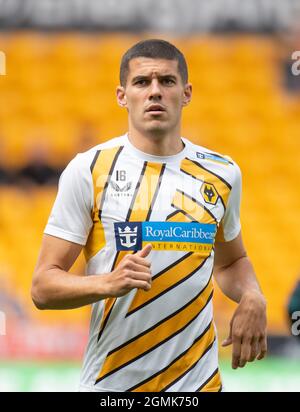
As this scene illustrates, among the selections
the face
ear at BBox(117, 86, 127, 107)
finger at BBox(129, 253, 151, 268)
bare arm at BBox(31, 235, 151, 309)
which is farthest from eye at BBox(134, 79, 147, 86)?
finger at BBox(129, 253, 151, 268)

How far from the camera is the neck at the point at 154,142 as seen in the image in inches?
167

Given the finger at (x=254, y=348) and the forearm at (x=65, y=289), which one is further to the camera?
the finger at (x=254, y=348)

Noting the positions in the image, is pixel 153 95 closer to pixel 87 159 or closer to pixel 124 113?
pixel 87 159

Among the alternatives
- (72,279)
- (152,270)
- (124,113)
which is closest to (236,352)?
(152,270)

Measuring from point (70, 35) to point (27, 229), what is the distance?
10.2 ft

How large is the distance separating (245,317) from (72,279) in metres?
0.77

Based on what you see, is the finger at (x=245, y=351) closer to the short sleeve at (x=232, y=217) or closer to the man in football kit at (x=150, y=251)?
the man in football kit at (x=150, y=251)

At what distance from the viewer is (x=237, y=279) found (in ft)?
14.5

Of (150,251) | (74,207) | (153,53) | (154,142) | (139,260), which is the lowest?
(139,260)

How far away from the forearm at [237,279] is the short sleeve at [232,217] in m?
0.13

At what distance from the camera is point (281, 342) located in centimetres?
914

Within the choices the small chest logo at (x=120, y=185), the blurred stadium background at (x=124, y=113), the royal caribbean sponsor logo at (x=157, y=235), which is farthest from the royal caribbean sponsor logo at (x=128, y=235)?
the blurred stadium background at (x=124, y=113)

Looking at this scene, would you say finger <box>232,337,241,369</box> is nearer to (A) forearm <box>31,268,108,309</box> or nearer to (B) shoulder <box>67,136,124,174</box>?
(A) forearm <box>31,268,108,309</box>

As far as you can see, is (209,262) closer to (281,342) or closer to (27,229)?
(281,342)
